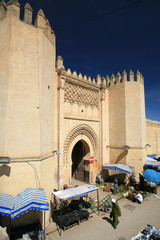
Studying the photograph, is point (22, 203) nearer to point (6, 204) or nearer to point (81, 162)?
point (6, 204)

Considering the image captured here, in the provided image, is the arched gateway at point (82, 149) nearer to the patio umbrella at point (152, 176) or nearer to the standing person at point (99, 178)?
the standing person at point (99, 178)

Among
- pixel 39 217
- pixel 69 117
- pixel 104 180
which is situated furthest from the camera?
pixel 104 180

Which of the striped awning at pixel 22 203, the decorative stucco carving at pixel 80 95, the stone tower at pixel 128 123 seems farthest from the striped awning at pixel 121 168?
the striped awning at pixel 22 203

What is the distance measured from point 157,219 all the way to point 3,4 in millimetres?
11258

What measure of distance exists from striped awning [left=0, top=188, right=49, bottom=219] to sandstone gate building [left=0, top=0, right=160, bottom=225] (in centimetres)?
40

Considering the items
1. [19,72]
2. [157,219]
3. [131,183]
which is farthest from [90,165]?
[19,72]

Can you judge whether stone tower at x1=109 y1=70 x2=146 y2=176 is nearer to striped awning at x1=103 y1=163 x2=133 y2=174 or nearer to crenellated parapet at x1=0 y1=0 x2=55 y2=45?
striped awning at x1=103 y1=163 x2=133 y2=174

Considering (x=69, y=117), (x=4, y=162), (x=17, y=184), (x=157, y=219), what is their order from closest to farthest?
(x=4, y=162) < (x=17, y=184) < (x=157, y=219) < (x=69, y=117)

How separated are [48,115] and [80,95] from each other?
4205 mm

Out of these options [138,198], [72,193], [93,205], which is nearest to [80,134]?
[93,205]

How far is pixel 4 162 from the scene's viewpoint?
4.99 m

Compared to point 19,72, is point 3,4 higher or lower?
higher

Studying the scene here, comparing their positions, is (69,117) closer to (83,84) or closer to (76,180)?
(83,84)

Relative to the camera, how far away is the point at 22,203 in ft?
15.3
